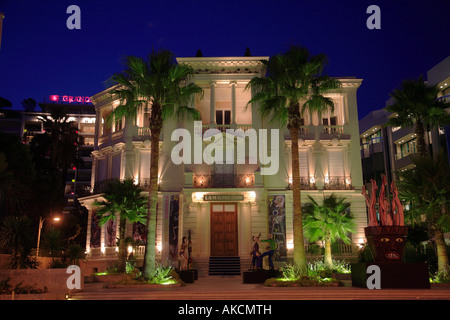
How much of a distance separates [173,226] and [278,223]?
22.7ft

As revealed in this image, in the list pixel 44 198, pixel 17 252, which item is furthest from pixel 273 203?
pixel 44 198

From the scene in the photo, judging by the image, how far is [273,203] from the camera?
93.8ft

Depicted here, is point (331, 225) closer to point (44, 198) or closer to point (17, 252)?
point (17, 252)

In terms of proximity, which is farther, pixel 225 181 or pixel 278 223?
pixel 278 223

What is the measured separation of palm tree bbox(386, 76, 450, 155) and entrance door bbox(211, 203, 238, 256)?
1202 cm

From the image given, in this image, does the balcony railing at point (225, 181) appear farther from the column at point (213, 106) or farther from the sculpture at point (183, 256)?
the sculpture at point (183, 256)

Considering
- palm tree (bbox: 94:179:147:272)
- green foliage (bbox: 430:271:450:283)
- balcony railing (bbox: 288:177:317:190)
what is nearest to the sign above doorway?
balcony railing (bbox: 288:177:317:190)

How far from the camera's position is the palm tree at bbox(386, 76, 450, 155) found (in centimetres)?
2514

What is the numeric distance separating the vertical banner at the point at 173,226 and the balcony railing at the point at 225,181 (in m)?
2.14

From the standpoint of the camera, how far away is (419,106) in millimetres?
25125

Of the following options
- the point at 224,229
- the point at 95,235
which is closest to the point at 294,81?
the point at 224,229

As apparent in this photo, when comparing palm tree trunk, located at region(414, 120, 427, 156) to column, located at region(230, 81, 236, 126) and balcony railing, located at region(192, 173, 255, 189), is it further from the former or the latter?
column, located at region(230, 81, 236, 126)

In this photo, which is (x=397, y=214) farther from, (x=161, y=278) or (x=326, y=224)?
(x=161, y=278)
